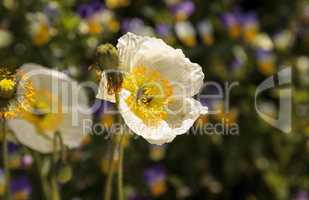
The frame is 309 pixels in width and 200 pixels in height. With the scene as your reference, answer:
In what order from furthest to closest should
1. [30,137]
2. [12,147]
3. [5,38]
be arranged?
1. [5,38]
2. [12,147]
3. [30,137]

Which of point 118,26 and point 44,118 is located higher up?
point 118,26

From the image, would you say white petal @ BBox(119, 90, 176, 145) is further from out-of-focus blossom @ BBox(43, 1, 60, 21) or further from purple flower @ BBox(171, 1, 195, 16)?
purple flower @ BBox(171, 1, 195, 16)

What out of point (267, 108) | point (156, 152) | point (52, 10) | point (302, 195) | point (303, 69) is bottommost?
point (302, 195)

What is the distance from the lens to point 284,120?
5.87 ft

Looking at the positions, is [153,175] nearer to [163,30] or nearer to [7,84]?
A: [163,30]

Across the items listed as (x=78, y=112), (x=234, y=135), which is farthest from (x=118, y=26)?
(x=78, y=112)

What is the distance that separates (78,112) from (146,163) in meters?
0.51

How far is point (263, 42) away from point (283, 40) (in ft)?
0.38

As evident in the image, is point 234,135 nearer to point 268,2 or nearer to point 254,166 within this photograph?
point 254,166

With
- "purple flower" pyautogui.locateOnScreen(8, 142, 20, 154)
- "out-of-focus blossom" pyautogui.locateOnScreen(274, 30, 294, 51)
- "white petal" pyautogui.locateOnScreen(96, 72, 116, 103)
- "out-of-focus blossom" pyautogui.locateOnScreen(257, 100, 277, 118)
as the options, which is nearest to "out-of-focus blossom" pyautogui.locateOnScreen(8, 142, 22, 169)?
"purple flower" pyautogui.locateOnScreen(8, 142, 20, 154)

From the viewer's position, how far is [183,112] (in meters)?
0.96

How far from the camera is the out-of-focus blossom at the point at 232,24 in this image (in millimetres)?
1834

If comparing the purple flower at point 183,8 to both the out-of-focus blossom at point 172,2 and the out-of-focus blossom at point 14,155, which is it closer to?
the out-of-focus blossom at point 172,2

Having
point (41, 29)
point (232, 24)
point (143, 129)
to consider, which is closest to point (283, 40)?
point (232, 24)
